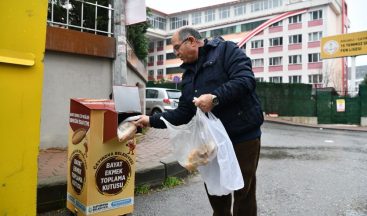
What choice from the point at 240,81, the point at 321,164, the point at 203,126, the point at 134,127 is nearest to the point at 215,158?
the point at 203,126

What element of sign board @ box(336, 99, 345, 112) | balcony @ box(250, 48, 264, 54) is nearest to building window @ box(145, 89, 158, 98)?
sign board @ box(336, 99, 345, 112)

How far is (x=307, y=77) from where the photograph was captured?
46.3 meters

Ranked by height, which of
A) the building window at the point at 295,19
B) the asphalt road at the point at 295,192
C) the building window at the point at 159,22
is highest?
the building window at the point at 159,22

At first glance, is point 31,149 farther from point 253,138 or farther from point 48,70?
point 48,70

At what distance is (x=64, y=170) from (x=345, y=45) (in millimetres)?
28633

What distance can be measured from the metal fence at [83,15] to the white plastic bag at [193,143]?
15.8ft

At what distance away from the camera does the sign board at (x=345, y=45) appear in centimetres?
2741

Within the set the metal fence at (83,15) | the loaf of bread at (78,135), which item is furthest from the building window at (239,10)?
the loaf of bread at (78,135)

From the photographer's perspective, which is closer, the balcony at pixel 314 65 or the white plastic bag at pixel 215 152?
the white plastic bag at pixel 215 152

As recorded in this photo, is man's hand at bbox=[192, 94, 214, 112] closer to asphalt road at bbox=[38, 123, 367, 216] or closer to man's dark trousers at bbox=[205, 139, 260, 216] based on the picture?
man's dark trousers at bbox=[205, 139, 260, 216]

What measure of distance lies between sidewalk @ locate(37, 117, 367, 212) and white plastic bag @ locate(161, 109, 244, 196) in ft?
5.99

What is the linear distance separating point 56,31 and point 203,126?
14.5 feet

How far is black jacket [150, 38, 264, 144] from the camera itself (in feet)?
8.28

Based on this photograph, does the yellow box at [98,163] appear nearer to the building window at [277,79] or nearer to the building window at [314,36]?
the building window at [314,36]
